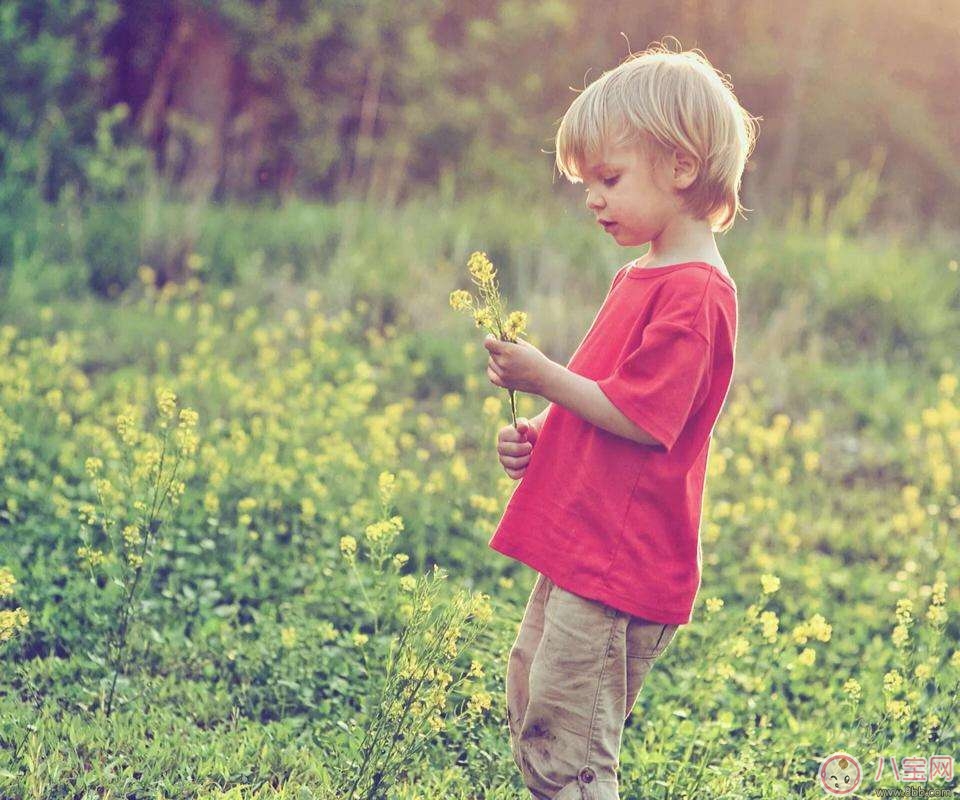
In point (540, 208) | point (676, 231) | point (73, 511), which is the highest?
point (676, 231)

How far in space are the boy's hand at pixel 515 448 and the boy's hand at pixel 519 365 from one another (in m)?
0.24

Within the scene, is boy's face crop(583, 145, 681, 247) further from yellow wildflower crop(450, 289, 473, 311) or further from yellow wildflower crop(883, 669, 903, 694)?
yellow wildflower crop(883, 669, 903, 694)

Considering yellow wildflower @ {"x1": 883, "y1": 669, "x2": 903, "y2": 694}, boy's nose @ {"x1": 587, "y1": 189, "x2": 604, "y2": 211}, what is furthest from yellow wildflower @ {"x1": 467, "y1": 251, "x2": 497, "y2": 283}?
yellow wildflower @ {"x1": 883, "y1": 669, "x2": 903, "y2": 694}

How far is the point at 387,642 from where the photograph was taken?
130 inches

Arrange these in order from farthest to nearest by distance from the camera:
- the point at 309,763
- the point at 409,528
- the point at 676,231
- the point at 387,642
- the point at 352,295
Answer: the point at 352,295 < the point at 409,528 < the point at 387,642 < the point at 309,763 < the point at 676,231

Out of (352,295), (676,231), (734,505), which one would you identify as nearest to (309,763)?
(676,231)

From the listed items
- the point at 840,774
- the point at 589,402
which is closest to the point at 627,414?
the point at 589,402

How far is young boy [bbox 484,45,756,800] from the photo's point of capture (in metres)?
2.18

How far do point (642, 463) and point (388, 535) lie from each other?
2.68 feet

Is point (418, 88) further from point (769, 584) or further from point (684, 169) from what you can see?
point (684, 169)

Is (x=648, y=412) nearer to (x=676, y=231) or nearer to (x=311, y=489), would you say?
(x=676, y=231)

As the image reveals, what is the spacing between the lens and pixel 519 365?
2.20m

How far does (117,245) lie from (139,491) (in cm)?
434

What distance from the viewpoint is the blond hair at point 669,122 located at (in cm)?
222
